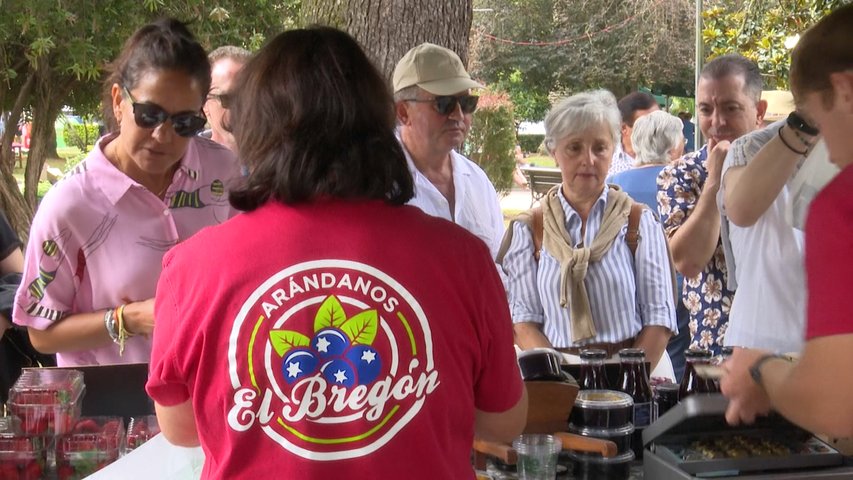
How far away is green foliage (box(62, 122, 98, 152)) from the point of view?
1352cm

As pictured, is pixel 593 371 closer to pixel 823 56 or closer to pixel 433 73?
pixel 823 56

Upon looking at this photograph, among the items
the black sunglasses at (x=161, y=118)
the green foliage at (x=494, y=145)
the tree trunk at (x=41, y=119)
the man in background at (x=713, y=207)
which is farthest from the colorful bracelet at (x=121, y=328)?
the green foliage at (x=494, y=145)

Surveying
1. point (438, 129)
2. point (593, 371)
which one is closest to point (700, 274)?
point (438, 129)

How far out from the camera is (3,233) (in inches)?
120

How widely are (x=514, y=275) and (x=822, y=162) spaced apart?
1024 millimetres

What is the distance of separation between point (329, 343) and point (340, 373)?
49 mm

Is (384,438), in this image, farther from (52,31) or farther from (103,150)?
(52,31)

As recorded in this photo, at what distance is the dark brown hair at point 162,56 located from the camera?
7.27 feet

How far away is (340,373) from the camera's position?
1399 mm

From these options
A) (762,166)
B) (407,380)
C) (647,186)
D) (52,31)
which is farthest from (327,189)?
(52,31)

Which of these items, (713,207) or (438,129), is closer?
(713,207)

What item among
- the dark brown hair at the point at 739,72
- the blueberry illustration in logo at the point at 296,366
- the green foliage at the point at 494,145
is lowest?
the blueberry illustration in logo at the point at 296,366

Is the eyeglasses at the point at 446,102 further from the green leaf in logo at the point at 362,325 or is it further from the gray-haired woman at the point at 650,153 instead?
the green leaf in logo at the point at 362,325

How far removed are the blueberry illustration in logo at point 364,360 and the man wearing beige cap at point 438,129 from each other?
189cm
